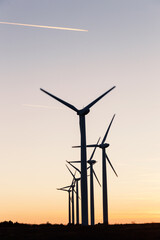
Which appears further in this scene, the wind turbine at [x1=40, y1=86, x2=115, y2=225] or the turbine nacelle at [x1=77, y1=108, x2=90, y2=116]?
the turbine nacelle at [x1=77, y1=108, x2=90, y2=116]

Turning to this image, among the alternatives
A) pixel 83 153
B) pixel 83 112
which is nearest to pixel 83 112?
pixel 83 112

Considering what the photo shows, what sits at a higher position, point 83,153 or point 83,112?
point 83,112

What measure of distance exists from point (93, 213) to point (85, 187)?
39.8 meters

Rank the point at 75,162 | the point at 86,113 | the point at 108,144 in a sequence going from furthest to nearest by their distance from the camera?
the point at 75,162 → the point at 108,144 → the point at 86,113

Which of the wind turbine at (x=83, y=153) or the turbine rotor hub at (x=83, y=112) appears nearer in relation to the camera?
the wind turbine at (x=83, y=153)

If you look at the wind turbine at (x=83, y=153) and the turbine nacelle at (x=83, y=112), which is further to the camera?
the turbine nacelle at (x=83, y=112)

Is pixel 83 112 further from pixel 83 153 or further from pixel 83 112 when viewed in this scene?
pixel 83 153

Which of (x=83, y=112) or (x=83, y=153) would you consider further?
(x=83, y=112)

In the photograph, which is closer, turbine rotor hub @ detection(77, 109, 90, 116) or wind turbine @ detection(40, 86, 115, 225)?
wind turbine @ detection(40, 86, 115, 225)
